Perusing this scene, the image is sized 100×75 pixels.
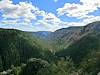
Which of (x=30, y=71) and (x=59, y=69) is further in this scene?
(x=30, y=71)

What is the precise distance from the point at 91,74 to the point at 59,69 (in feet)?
58.8

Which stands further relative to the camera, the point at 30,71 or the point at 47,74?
the point at 30,71

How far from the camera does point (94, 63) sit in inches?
5123

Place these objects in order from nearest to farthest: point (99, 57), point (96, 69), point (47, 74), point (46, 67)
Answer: point (47, 74) → point (46, 67) → point (96, 69) → point (99, 57)

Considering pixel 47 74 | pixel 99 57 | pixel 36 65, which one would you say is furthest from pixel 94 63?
pixel 47 74

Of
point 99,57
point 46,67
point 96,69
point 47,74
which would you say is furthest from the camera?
point 99,57

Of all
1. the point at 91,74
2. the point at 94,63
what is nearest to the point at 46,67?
the point at 91,74

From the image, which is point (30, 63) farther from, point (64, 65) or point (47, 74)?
point (47, 74)

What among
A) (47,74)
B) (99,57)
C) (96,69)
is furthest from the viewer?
(99,57)

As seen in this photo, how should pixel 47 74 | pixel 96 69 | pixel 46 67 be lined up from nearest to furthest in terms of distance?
1. pixel 47 74
2. pixel 46 67
3. pixel 96 69

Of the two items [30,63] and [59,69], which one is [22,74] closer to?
[30,63]

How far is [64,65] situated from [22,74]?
79.5ft

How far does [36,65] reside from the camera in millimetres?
123188

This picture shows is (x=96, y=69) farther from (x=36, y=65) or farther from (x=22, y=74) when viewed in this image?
→ (x=22, y=74)
